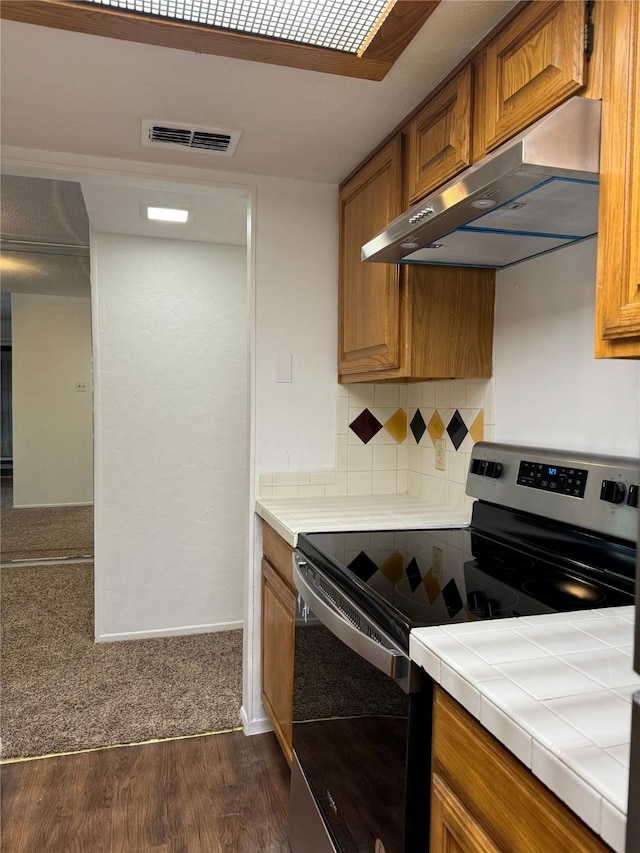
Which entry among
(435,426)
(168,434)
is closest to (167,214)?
(168,434)

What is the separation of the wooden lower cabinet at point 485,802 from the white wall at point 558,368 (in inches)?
30.6

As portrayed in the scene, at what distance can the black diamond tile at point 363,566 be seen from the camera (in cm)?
136

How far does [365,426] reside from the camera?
2434mm

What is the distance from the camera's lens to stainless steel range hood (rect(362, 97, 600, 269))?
100 centimetres

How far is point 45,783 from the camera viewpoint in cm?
196

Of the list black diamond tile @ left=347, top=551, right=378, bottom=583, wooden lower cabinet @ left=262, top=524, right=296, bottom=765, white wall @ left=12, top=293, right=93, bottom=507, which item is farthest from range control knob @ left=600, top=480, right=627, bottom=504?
white wall @ left=12, top=293, right=93, bottom=507

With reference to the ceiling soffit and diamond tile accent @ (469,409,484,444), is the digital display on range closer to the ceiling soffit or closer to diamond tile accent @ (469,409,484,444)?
diamond tile accent @ (469,409,484,444)

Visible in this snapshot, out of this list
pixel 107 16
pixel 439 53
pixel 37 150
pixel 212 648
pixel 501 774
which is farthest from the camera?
pixel 212 648

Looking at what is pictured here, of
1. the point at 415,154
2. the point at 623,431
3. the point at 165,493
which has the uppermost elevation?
the point at 415,154

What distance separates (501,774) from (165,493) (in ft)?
8.67

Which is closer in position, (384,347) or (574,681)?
(574,681)

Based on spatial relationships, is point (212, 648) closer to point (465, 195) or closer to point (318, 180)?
point (318, 180)

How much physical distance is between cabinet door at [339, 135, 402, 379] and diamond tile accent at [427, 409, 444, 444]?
0.35 meters

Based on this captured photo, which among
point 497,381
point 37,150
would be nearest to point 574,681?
point 497,381
